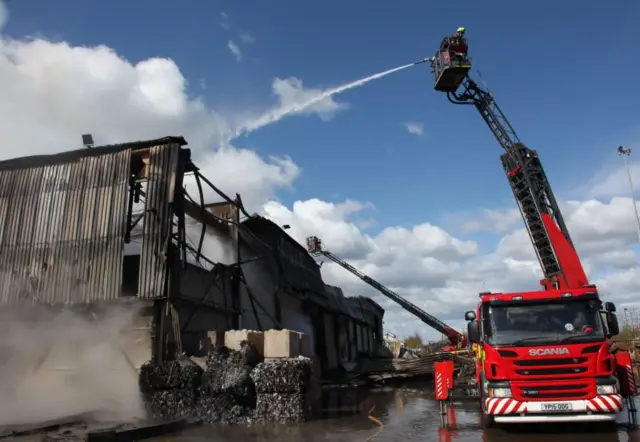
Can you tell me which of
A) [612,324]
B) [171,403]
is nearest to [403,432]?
[612,324]

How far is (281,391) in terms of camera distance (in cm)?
1204

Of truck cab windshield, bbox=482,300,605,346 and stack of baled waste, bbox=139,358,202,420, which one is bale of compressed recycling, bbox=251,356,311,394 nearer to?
stack of baled waste, bbox=139,358,202,420

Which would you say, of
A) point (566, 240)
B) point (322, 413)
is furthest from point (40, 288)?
point (566, 240)

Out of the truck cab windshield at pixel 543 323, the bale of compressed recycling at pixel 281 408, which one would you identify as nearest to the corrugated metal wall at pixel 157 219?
the bale of compressed recycling at pixel 281 408

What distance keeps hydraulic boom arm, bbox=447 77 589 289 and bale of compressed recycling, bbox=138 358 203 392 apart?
37.0ft

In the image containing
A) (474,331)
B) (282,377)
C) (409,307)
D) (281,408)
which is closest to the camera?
(474,331)

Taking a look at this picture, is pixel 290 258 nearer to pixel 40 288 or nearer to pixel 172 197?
pixel 172 197

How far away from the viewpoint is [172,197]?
50.0 feet

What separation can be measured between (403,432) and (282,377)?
10.2 ft

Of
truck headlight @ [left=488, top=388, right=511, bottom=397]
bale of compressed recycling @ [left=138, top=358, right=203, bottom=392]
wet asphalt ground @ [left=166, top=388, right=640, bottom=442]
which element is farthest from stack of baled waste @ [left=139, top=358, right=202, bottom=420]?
truck headlight @ [left=488, top=388, right=511, bottom=397]

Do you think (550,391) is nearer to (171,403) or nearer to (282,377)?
(282,377)

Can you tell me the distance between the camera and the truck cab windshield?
935 centimetres

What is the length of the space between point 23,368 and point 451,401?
508 inches

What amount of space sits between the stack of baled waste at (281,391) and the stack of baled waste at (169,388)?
1538 mm
